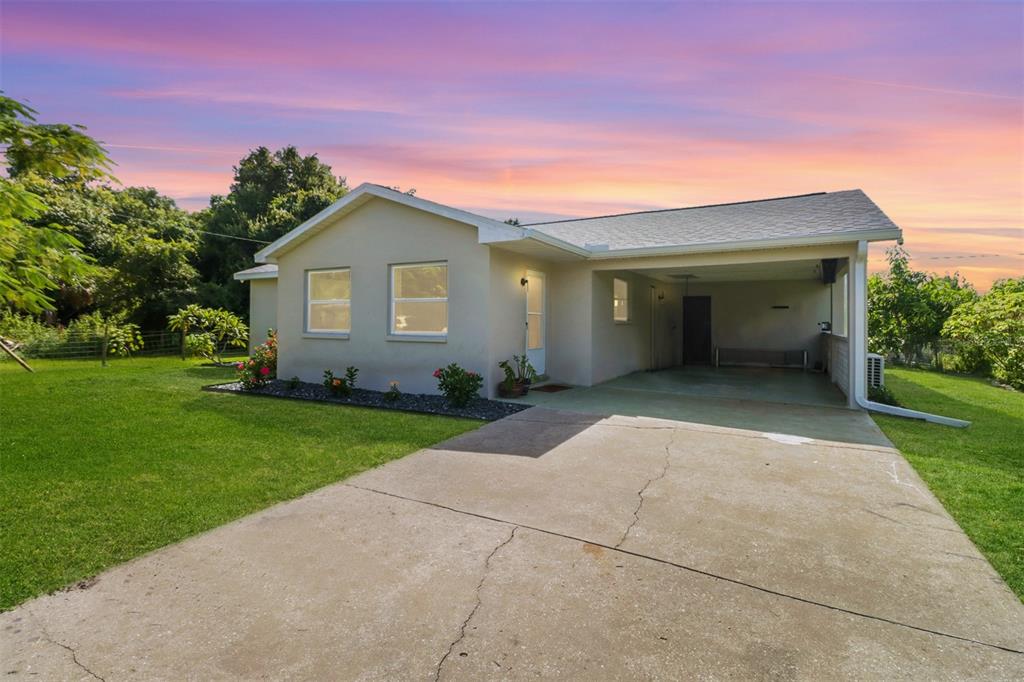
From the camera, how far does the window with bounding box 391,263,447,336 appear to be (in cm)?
894

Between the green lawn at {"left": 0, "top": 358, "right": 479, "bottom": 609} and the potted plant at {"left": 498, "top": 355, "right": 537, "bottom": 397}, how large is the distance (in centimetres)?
170

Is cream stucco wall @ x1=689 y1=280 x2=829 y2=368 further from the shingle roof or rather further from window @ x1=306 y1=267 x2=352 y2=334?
window @ x1=306 y1=267 x2=352 y2=334

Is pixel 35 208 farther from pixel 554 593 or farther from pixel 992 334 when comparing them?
pixel 992 334

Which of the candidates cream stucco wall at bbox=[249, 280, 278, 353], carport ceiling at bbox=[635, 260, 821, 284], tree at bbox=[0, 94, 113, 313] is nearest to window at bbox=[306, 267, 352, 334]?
cream stucco wall at bbox=[249, 280, 278, 353]

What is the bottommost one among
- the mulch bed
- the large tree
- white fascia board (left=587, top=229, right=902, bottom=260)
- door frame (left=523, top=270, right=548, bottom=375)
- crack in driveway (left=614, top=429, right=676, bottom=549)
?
crack in driveway (left=614, top=429, right=676, bottom=549)

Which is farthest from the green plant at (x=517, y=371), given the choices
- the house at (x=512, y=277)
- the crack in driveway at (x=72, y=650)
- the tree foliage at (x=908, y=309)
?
the tree foliage at (x=908, y=309)

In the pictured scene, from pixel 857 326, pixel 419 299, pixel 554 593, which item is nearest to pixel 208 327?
pixel 419 299

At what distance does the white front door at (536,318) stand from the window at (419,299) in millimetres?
1677

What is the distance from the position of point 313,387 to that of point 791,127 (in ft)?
31.7

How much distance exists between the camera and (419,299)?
9.09 m

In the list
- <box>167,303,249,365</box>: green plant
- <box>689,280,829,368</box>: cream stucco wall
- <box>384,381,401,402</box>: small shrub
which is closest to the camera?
<box>384,381,401,402</box>: small shrub

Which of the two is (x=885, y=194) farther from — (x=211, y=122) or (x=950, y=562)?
(x=211, y=122)

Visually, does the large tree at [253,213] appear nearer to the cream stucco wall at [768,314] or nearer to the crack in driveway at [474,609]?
the cream stucco wall at [768,314]

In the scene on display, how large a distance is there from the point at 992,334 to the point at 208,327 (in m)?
22.2
